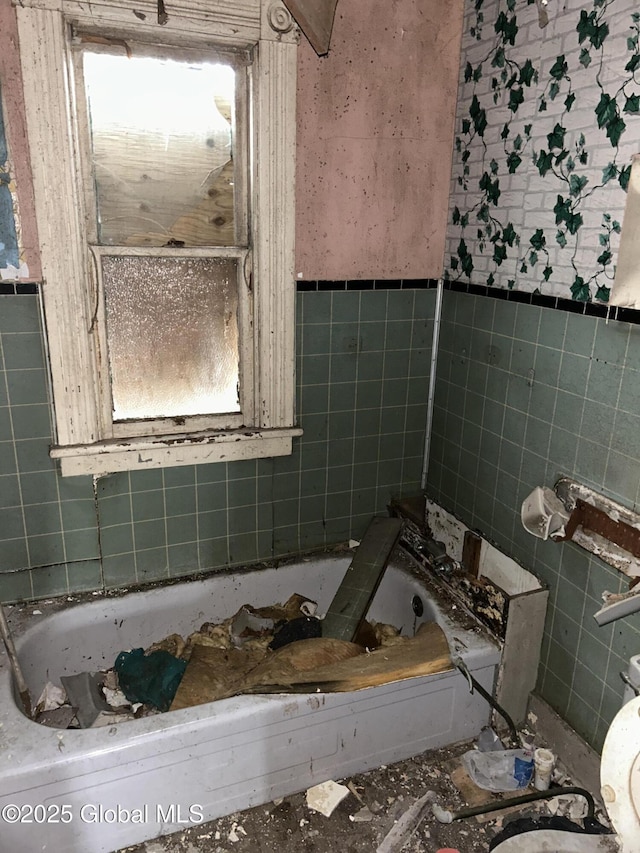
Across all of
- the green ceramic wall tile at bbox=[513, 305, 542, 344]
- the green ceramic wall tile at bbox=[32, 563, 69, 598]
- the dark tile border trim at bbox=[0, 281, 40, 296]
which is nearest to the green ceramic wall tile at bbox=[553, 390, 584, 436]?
the green ceramic wall tile at bbox=[513, 305, 542, 344]

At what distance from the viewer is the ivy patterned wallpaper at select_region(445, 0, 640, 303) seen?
1.95m

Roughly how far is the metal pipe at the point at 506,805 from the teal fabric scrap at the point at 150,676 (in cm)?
112

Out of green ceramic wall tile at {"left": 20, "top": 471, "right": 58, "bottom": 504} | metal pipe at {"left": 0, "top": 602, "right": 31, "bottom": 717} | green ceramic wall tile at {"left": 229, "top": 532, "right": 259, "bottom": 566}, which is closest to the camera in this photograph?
metal pipe at {"left": 0, "top": 602, "right": 31, "bottom": 717}

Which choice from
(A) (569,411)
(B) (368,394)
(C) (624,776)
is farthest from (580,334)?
(C) (624,776)

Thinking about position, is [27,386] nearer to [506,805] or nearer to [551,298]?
[551,298]

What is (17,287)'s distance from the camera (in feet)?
7.64

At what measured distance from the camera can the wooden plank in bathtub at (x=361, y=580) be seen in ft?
8.54

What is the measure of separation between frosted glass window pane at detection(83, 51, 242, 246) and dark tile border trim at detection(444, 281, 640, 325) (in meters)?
1.14

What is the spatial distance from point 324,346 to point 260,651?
4.67 feet

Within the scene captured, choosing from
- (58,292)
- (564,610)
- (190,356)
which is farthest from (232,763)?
(58,292)

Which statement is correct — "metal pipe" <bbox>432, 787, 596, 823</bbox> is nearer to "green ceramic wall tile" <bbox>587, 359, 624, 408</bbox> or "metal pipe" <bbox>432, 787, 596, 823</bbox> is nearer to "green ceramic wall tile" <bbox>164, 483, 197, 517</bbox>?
"green ceramic wall tile" <bbox>587, 359, 624, 408</bbox>

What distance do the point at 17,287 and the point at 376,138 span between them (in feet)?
5.40

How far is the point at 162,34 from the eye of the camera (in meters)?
2.30

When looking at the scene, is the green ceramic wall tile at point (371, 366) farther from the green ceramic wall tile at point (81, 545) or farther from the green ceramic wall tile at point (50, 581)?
the green ceramic wall tile at point (50, 581)
